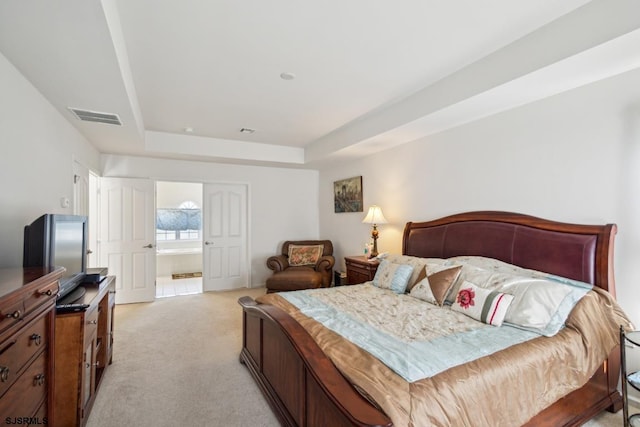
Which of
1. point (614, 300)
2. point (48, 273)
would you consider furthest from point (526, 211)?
point (48, 273)

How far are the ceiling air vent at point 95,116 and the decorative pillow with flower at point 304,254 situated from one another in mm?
3200

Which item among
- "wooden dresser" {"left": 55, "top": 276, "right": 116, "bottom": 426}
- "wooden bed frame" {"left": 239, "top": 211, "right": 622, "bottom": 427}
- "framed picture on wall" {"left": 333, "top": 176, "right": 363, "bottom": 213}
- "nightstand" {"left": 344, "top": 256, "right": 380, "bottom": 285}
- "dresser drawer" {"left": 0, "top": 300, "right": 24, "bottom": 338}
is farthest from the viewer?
"framed picture on wall" {"left": 333, "top": 176, "right": 363, "bottom": 213}

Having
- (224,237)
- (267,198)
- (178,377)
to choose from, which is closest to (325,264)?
(267,198)

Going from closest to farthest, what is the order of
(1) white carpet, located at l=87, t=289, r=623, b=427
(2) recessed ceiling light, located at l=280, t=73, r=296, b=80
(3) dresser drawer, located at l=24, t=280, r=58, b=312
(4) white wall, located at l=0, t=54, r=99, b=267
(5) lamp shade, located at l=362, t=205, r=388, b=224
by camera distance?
(3) dresser drawer, located at l=24, t=280, r=58, b=312, (4) white wall, located at l=0, t=54, r=99, b=267, (1) white carpet, located at l=87, t=289, r=623, b=427, (2) recessed ceiling light, located at l=280, t=73, r=296, b=80, (5) lamp shade, located at l=362, t=205, r=388, b=224

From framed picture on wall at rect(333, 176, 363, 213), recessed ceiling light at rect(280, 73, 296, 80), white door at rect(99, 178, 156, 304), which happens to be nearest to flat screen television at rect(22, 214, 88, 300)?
recessed ceiling light at rect(280, 73, 296, 80)

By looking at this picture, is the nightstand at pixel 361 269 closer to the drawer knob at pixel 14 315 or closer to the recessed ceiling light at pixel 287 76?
the recessed ceiling light at pixel 287 76

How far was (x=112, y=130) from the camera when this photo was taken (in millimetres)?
3449

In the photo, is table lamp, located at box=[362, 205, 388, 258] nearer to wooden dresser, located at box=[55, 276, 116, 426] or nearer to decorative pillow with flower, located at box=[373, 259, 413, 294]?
decorative pillow with flower, located at box=[373, 259, 413, 294]

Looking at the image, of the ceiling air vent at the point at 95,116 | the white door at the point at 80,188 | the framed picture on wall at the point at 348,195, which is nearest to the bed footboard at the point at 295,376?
the ceiling air vent at the point at 95,116

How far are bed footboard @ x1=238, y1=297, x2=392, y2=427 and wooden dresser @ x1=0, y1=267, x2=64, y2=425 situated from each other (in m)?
1.12

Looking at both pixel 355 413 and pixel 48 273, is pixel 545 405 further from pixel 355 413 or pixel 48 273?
pixel 48 273

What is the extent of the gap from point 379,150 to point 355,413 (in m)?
3.71

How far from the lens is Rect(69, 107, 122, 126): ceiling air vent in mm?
2805

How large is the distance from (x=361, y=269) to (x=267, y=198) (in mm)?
2614
